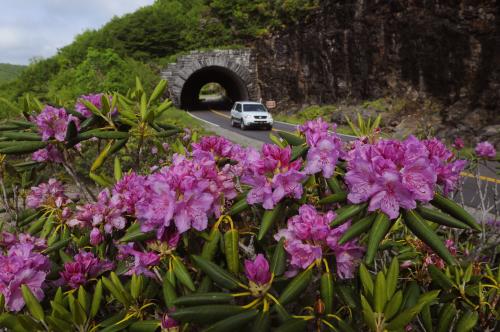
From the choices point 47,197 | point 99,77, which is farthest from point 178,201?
point 99,77

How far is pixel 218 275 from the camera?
1398 mm

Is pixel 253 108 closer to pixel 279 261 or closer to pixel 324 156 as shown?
pixel 324 156

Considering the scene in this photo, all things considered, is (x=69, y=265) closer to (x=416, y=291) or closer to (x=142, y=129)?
(x=142, y=129)

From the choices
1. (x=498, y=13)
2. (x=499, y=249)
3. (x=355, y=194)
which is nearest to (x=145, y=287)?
(x=355, y=194)

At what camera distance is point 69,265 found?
5.69 ft

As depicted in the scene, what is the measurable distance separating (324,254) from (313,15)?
25605mm

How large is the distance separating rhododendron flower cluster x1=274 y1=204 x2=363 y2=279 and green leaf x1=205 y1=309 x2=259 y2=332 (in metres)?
0.27

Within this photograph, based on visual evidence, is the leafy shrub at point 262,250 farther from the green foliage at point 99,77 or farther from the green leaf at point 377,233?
the green foliage at point 99,77

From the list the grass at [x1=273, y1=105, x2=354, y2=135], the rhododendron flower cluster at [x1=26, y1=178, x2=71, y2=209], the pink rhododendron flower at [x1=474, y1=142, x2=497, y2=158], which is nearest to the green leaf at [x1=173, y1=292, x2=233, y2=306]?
the rhododendron flower cluster at [x1=26, y1=178, x2=71, y2=209]

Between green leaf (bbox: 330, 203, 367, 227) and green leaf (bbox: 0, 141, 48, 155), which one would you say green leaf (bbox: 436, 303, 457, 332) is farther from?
green leaf (bbox: 0, 141, 48, 155)

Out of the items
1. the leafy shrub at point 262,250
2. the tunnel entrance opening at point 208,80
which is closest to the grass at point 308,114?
the tunnel entrance opening at point 208,80

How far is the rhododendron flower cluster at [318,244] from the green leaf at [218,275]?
0.23m

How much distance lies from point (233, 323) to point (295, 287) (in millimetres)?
256

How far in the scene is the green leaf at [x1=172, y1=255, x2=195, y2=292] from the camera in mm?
1424
